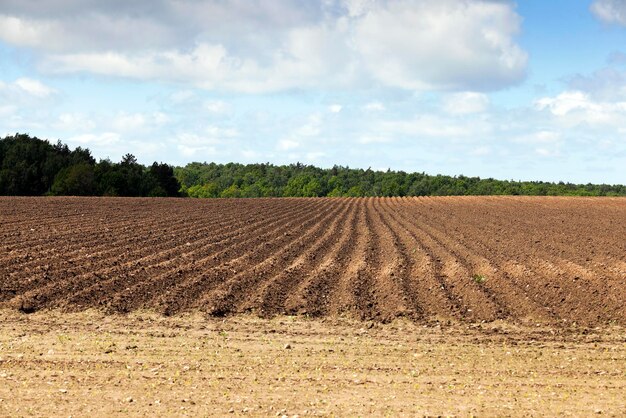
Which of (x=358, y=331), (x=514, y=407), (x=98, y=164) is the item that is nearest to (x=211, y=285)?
(x=358, y=331)

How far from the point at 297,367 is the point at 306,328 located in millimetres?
2667

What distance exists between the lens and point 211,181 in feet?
510

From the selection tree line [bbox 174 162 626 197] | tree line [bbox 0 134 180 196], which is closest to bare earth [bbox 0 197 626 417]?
tree line [bbox 0 134 180 196]

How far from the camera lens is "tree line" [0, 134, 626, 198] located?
246ft

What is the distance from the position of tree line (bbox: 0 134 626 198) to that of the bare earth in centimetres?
5334

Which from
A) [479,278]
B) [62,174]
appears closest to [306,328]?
[479,278]

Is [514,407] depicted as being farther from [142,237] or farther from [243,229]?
[243,229]

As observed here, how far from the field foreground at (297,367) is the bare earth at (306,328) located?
34 mm

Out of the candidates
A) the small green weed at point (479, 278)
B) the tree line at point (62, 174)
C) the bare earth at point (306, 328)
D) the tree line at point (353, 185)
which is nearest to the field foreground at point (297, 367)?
the bare earth at point (306, 328)

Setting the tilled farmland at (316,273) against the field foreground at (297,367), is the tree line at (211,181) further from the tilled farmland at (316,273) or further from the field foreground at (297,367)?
the field foreground at (297,367)

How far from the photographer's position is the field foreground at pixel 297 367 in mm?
8023

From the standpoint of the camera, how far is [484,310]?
543 inches

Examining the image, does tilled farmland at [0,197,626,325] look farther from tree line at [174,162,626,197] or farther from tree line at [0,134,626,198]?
tree line at [174,162,626,197]

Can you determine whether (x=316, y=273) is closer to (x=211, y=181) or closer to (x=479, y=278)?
(x=479, y=278)
